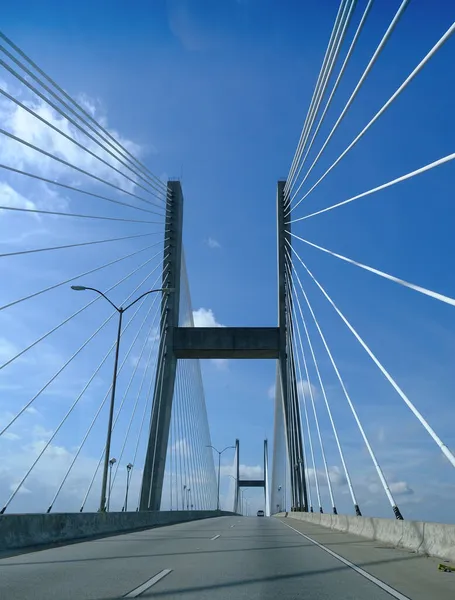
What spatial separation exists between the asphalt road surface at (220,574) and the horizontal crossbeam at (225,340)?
20048 mm

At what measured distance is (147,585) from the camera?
26.8 ft

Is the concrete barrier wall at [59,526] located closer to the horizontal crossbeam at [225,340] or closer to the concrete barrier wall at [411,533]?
the concrete barrier wall at [411,533]

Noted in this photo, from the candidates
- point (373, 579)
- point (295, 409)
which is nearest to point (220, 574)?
point (373, 579)

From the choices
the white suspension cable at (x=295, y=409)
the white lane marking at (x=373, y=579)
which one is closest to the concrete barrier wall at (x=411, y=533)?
the white lane marking at (x=373, y=579)

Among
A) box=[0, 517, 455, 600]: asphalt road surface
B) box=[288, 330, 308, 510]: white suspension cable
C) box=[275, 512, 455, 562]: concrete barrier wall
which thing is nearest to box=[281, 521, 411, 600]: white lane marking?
box=[0, 517, 455, 600]: asphalt road surface

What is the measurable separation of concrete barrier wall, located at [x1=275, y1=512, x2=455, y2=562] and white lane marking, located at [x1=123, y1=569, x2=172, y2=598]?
16.2 ft

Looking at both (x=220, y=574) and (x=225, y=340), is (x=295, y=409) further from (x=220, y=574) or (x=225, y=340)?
(x=220, y=574)

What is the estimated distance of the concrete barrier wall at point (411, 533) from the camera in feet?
37.2

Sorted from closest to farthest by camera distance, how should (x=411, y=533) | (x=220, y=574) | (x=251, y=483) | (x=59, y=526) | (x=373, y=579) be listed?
(x=373, y=579), (x=220, y=574), (x=411, y=533), (x=59, y=526), (x=251, y=483)

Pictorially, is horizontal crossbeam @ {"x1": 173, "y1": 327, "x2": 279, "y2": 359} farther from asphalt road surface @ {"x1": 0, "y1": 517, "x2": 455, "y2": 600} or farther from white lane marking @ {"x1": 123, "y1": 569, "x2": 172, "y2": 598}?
white lane marking @ {"x1": 123, "y1": 569, "x2": 172, "y2": 598}

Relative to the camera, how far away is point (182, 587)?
317 inches

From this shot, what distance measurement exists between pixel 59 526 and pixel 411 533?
29.2 feet

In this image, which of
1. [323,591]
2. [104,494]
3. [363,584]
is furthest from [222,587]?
[104,494]

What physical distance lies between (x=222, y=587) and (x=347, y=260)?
10232mm
